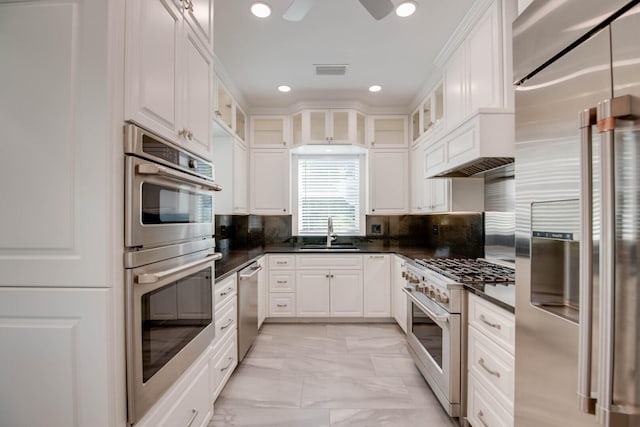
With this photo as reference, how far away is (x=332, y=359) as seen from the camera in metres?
2.77

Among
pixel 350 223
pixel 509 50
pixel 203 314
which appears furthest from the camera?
pixel 350 223

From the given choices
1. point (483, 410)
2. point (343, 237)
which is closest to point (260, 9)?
point (483, 410)

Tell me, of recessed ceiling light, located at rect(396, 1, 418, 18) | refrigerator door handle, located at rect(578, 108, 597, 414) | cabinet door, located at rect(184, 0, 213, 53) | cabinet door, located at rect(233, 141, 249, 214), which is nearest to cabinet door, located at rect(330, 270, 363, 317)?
cabinet door, located at rect(233, 141, 249, 214)

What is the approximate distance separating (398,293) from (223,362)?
2.08m

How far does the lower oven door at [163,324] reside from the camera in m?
1.05

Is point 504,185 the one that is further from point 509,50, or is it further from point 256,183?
point 256,183

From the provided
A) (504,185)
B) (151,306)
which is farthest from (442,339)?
(151,306)

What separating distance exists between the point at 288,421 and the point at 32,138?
197 centimetres

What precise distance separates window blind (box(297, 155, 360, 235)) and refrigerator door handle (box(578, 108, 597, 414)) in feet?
11.7

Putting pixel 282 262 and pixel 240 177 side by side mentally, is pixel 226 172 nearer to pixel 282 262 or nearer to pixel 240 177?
pixel 240 177

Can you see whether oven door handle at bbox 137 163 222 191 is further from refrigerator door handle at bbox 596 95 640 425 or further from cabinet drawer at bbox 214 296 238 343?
Result: refrigerator door handle at bbox 596 95 640 425

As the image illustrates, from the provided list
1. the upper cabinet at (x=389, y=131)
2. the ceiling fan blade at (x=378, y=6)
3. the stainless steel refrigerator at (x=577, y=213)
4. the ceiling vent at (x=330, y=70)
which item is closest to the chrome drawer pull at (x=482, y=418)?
the stainless steel refrigerator at (x=577, y=213)

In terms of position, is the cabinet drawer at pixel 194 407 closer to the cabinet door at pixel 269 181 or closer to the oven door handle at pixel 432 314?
the oven door handle at pixel 432 314

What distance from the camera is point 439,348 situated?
2.01 m
